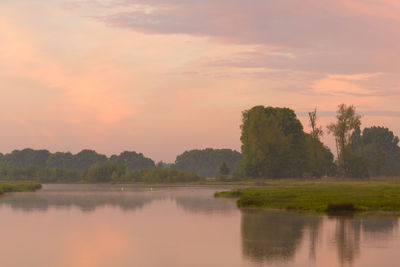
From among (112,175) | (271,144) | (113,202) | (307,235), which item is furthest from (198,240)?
(112,175)

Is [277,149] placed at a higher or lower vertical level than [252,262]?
higher

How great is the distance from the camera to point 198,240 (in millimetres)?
33656

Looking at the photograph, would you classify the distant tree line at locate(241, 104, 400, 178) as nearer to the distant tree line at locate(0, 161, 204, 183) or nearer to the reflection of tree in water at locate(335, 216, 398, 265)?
the distant tree line at locate(0, 161, 204, 183)

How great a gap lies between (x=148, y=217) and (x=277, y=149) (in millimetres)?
94735

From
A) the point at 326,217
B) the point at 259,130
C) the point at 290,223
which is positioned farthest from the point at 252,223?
the point at 259,130

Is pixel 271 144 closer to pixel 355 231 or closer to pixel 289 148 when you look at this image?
pixel 289 148

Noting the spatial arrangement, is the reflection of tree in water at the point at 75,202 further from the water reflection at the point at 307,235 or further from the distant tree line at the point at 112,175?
the distant tree line at the point at 112,175

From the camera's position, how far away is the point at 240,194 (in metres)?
81.9

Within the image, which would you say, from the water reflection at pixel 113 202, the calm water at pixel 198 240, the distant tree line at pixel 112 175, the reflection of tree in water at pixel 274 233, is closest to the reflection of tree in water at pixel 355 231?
the calm water at pixel 198 240

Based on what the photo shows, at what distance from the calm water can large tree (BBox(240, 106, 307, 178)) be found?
89.2m

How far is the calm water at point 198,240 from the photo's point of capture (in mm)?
26406

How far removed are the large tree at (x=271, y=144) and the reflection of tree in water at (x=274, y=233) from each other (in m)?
87.6

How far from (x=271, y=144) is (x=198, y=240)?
109244mm

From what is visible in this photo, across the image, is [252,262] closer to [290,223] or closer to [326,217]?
[290,223]
